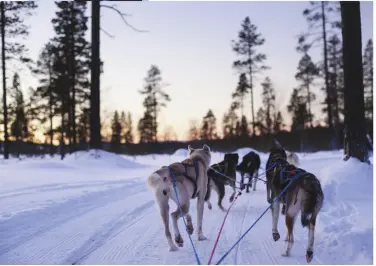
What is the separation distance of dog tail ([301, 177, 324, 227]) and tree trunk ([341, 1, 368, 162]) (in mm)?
5605

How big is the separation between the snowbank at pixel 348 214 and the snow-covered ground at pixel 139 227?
0.01 meters

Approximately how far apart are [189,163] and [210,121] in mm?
76554

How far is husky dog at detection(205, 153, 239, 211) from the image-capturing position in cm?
776

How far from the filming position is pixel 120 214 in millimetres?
6695

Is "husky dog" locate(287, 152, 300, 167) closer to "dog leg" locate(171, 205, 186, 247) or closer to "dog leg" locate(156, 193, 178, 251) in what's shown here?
"dog leg" locate(171, 205, 186, 247)

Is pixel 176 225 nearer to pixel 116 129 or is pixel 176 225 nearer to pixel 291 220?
pixel 291 220

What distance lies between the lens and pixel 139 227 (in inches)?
230

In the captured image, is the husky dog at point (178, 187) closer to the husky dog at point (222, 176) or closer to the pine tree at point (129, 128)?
the husky dog at point (222, 176)

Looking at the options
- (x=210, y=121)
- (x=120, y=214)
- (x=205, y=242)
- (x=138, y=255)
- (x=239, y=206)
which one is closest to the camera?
(x=138, y=255)

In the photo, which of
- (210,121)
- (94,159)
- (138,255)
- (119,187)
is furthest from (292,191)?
(210,121)

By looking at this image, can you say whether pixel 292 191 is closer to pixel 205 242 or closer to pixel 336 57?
pixel 205 242

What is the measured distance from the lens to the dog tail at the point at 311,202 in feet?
14.0

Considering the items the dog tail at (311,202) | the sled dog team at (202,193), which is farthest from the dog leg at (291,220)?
the dog tail at (311,202)

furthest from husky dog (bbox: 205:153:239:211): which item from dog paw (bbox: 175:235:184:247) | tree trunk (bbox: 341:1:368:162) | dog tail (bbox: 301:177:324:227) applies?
tree trunk (bbox: 341:1:368:162)
